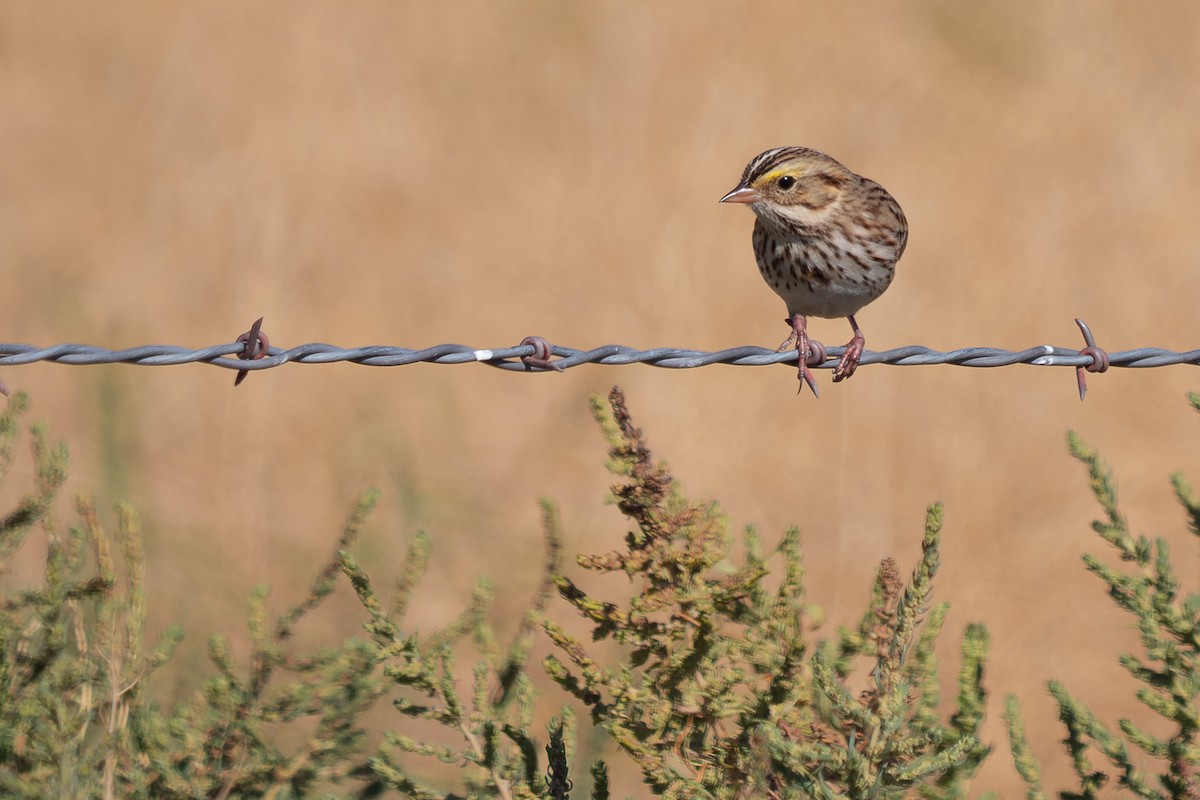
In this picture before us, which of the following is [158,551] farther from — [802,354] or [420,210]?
[802,354]

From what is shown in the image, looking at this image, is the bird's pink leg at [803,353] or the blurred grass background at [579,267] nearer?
the bird's pink leg at [803,353]

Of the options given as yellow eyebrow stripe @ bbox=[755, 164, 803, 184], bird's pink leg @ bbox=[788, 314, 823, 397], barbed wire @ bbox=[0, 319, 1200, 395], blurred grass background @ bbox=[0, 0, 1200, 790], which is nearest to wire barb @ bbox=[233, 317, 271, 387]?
barbed wire @ bbox=[0, 319, 1200, 395]

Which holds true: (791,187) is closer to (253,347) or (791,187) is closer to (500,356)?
(500,356)

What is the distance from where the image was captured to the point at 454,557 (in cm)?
767

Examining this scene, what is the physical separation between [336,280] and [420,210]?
78 centimetres

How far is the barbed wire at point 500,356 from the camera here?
10.1ft

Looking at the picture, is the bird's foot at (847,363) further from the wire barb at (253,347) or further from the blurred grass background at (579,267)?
the blurred grass background at (579,267)

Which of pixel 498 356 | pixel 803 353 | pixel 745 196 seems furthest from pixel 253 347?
pixel 745 196

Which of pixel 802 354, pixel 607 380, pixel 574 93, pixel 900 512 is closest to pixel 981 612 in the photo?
pixel 900 512

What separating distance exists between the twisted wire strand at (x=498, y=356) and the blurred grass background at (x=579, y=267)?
3715mm

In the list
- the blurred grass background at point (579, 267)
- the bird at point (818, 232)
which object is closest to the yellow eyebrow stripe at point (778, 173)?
the bird at point (818, 232)

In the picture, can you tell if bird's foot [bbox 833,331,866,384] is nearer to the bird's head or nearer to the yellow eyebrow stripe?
the bird's head

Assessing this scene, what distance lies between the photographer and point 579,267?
356 inches

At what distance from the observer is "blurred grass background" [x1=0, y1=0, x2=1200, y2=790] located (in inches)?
307
